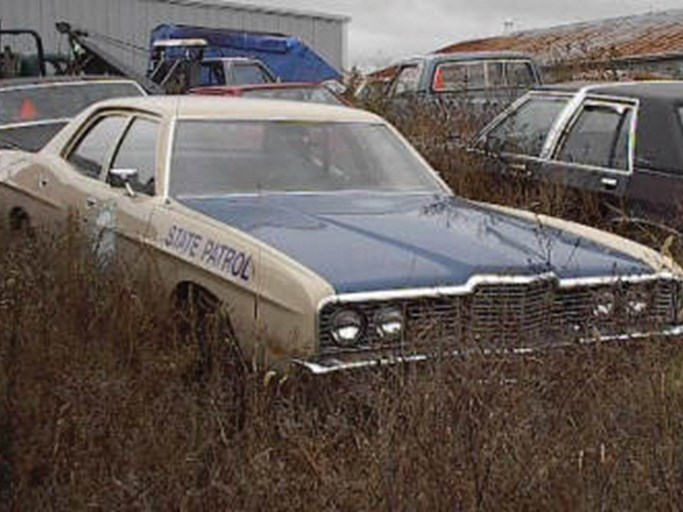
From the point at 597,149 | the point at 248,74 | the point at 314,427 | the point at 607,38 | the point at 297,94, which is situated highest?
the point at 597,149

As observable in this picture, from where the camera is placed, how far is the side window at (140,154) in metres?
5.92

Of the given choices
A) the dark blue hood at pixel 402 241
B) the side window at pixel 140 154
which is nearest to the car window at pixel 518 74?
the side window at pixel 140 154

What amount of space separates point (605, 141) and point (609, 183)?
35 cm

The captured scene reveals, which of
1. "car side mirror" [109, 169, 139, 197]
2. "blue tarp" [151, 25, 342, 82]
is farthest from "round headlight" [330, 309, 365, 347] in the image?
"blue tarp" [151, 25, 342, 82]

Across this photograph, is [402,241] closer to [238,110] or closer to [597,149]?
[238,110]

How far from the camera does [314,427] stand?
153 inches

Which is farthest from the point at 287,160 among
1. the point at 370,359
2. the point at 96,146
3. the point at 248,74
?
the point at 248,74

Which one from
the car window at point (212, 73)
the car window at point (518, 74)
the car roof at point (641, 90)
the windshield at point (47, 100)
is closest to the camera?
the car roof at point (641, 90)

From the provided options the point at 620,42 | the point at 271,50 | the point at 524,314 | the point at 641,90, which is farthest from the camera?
the point at 620,42

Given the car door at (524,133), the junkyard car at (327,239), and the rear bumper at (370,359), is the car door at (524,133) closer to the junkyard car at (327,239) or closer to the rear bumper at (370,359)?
the junkyard car at (327,239)

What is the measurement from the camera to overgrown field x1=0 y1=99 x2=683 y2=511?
11.0 feet

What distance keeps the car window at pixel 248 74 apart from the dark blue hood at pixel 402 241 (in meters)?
12.3

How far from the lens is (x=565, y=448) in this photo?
11.6 ft

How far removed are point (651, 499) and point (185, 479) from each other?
1.31 meters
